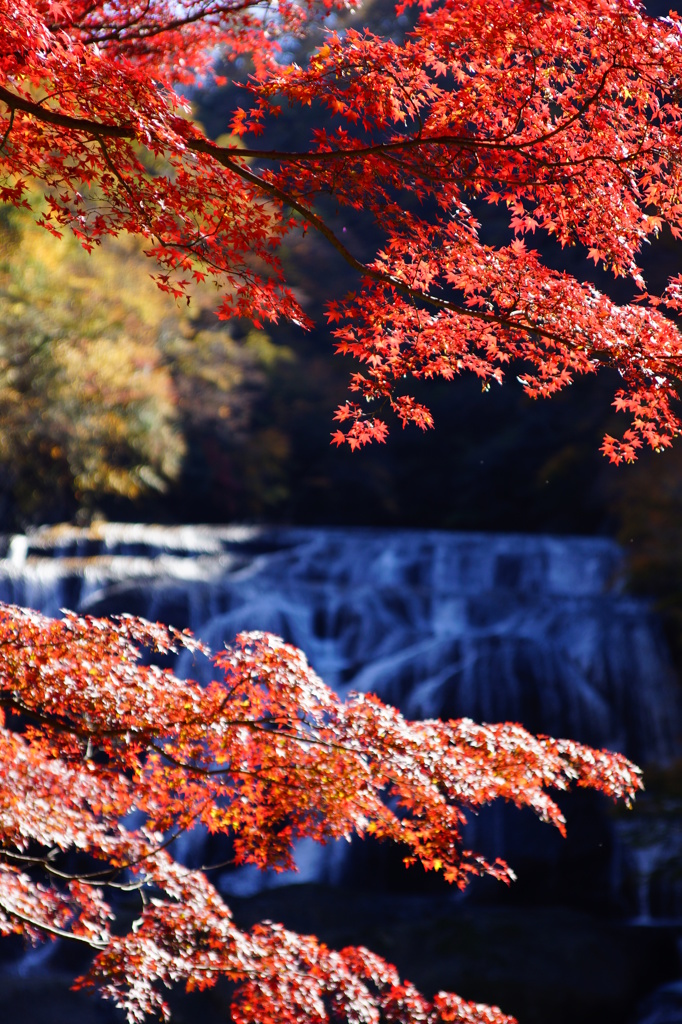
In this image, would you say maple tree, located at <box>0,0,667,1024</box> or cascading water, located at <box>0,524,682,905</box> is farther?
cascading water, located at <box>0,524,682,905</box>

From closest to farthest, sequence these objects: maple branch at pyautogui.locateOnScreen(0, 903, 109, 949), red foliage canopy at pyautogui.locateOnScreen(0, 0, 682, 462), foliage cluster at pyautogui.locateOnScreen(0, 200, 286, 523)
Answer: red foliage canopy at pyautogui.locateOnScreen(0, 0, 682, 462), maple branch at pyautogui.locateOnScreen(0, 903, 109, 949), foliage cluster at pyautogui.locateOnScreen(0, 200, 286, 523)

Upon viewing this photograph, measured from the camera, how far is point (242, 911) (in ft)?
23.9

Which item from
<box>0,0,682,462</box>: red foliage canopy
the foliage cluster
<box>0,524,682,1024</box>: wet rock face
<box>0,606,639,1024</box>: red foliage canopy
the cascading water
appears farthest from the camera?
the foliage cluster

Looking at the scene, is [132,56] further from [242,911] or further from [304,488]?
[304,488]

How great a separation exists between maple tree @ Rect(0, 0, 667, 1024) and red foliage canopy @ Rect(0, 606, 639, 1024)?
0.4 inches

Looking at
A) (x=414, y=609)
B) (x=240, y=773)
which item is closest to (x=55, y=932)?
(x=240, y=773)

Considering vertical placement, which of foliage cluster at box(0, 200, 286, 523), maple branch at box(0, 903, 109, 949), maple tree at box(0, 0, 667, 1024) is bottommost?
maple branch at box(0, 903, 109, 949)

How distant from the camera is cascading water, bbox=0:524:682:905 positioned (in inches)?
413

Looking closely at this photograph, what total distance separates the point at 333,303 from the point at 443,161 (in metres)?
0.61

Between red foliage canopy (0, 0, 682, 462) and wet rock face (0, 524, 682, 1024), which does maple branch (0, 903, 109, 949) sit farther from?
wet rock face (0, 524, 682, 1024)

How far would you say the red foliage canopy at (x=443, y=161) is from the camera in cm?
270

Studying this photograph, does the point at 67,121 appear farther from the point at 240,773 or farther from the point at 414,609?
the point at 414,609

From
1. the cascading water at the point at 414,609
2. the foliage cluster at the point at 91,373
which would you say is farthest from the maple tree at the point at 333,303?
the foliage cluster at the point at 91,373

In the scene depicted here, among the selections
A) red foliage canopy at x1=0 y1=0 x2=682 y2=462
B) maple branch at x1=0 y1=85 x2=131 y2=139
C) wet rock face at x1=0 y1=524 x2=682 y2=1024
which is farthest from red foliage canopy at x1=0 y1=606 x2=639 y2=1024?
wet rock face at x1=0 y1=524 x2=682 y2=1024
